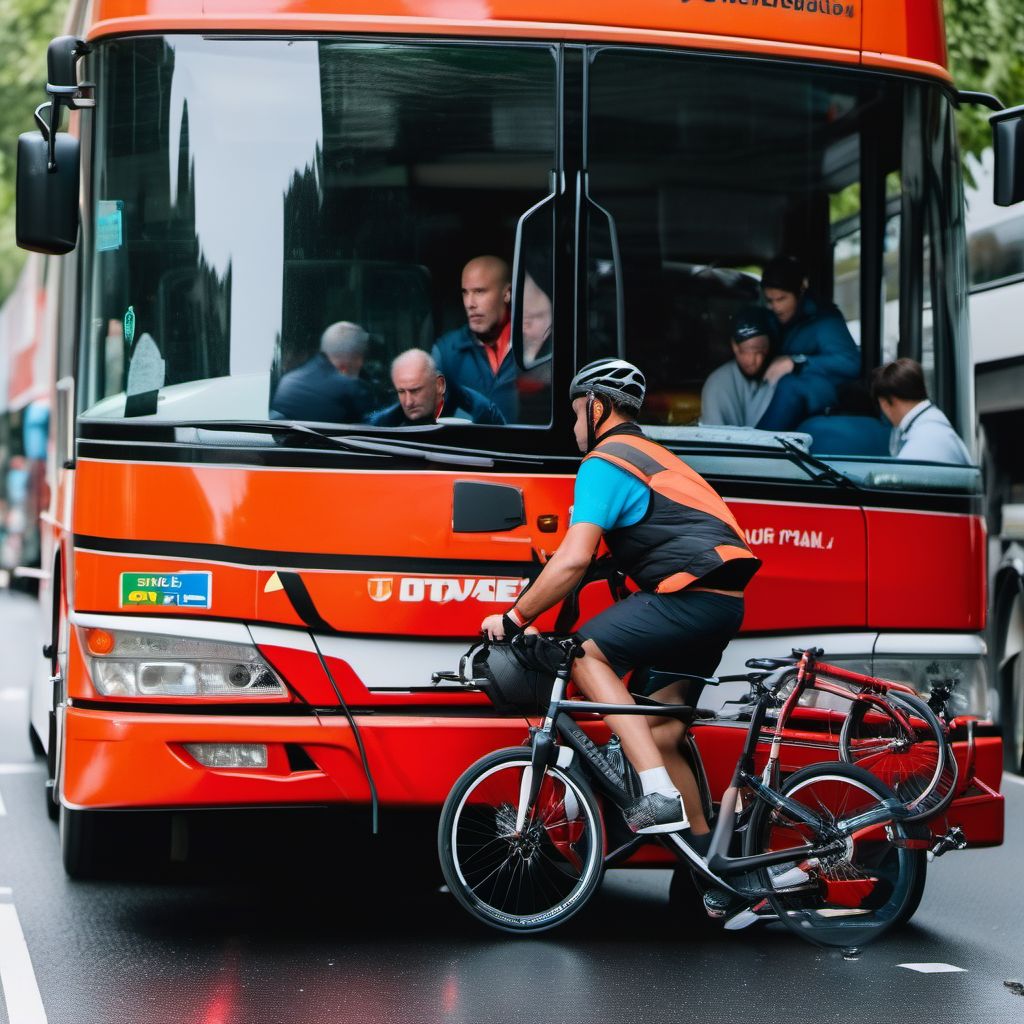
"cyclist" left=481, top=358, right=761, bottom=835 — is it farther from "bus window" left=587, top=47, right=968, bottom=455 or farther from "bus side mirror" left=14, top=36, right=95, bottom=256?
"bus side mirror" left=14, top=36, right=95, bottom=256

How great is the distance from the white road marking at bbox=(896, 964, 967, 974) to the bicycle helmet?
1928 mm

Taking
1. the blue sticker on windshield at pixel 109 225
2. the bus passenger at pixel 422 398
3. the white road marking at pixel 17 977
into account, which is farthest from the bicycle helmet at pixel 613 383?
the white road marking at pixel 17 977

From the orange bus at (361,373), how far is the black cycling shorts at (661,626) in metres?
0.24

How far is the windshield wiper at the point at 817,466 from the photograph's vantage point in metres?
7.05

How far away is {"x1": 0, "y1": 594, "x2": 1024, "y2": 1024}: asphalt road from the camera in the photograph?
19.8 feet

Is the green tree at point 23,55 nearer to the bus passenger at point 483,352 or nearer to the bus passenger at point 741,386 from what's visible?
the bus passenger at point 741,386

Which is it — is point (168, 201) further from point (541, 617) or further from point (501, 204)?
point (541, 617)

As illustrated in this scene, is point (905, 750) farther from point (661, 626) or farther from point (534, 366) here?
point (534, 366)

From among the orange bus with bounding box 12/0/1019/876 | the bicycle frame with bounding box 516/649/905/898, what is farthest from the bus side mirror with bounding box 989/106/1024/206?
the bicycle frame with bounding box 516/649/905/898

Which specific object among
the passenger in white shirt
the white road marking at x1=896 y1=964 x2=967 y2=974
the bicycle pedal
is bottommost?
the white road marking at x1=896 y1=964 x2=967 y2=974

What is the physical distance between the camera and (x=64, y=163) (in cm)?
663

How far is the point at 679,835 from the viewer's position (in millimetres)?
6801

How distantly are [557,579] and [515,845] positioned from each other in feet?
3.12

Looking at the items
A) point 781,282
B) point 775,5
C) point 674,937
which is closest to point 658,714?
point 674,937
